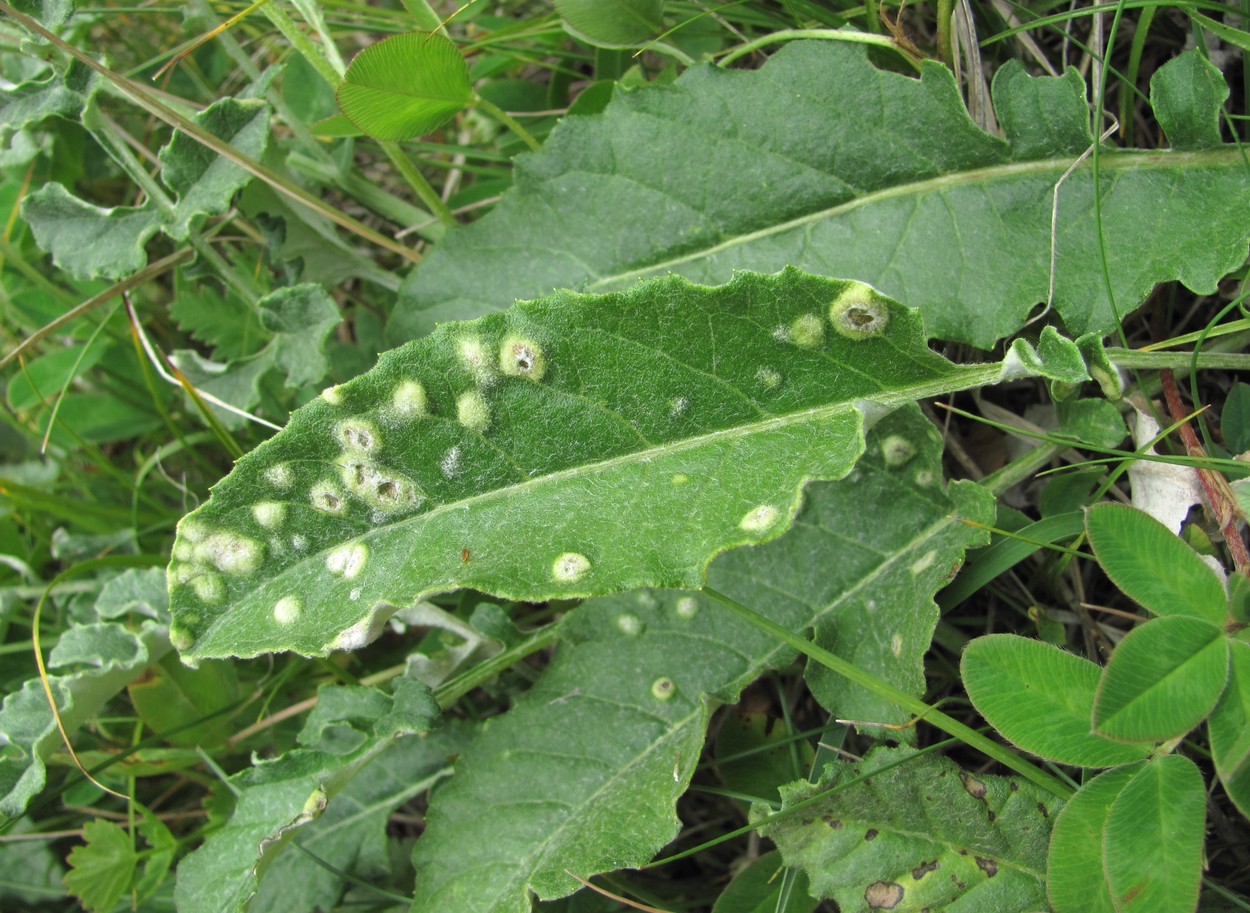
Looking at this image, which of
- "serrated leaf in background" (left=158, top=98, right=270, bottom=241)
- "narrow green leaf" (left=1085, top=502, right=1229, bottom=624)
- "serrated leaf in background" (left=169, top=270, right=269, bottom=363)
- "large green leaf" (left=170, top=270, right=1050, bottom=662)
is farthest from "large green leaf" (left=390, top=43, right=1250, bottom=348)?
"serrated leaf in background" (left=169, top=270, right=269, bottom=363)

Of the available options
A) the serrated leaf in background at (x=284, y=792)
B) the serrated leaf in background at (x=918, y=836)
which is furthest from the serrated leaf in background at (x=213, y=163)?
the serrated leaf in background at (x=918, y=836)

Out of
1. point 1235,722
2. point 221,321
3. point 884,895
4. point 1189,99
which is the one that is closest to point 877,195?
point 1189,99

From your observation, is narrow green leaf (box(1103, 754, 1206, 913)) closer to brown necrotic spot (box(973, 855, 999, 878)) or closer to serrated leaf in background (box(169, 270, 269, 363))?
brown necrotic spot (box(973, 855, 999, 878))

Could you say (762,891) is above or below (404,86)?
below

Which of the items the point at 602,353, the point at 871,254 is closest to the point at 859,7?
the point at 871,254

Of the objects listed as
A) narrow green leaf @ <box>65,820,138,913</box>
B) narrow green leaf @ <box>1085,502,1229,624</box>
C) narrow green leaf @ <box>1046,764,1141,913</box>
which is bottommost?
narrow green leaf @ <box>65,820,138,913</box>

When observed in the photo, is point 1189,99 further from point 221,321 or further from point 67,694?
point 67,694

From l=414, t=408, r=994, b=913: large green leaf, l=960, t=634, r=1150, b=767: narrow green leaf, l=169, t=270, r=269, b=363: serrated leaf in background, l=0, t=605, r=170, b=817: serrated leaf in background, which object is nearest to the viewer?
l=960, t=634, r=1150, b=767: narrow green leaf
